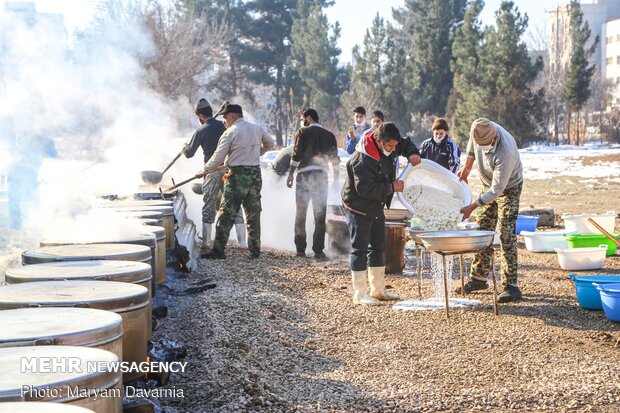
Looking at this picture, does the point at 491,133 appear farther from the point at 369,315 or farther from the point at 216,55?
the point at 216,55

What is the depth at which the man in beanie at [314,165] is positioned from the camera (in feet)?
38.3

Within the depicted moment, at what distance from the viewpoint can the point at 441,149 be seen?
10984 mm

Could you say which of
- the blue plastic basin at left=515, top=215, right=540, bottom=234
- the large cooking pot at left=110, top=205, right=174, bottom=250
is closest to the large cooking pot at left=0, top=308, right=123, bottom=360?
the large cooking pot at left=110, top=205, right=174, bottom=250

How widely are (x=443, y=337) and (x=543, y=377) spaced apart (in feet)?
4.31

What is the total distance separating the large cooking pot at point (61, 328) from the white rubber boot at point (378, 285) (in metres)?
4.76

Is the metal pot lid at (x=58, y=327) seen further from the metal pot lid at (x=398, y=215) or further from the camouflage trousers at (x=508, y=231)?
the metal pot lid at (x=398, y=215)

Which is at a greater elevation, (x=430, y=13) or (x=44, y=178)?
(x=430, y=13)

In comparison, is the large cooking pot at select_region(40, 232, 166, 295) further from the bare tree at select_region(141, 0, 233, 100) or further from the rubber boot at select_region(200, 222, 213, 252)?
the bare tree at select_region(141, 0, 233, 100)

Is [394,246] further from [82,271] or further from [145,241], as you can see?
[82,271]

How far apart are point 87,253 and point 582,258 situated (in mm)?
6682

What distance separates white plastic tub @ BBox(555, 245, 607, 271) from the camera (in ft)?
33.3

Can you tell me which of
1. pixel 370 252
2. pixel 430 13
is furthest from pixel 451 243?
pixel 430 13

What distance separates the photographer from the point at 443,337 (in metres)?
7.00

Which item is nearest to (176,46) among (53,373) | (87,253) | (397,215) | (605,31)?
(397,215)
